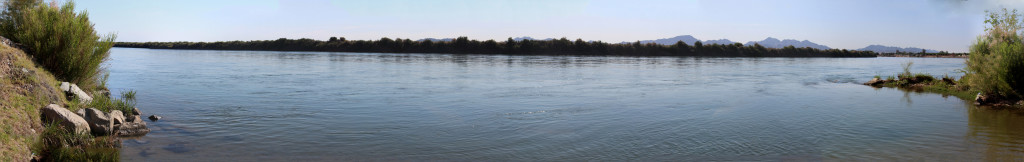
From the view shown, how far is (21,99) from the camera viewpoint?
720cm

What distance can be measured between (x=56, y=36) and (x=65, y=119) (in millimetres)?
3757

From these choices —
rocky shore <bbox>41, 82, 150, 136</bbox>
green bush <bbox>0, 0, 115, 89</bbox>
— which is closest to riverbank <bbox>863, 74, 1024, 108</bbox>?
rocky shore <bbox>41, 82, 150, 136</bbox>

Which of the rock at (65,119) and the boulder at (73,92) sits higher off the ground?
the boulder at (73,92)

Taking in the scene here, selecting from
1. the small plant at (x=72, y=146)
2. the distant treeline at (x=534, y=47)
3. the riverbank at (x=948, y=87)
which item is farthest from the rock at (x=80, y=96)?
the distant treeline at (x=534, y=47)

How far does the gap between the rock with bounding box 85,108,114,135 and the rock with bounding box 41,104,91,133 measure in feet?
0.51

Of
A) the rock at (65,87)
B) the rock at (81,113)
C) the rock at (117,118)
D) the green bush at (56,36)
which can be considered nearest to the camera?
the rock at (81,113)

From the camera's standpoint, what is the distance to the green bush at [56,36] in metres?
9.78

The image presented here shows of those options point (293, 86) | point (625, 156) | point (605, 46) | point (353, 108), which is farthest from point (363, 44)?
point (625, 156)

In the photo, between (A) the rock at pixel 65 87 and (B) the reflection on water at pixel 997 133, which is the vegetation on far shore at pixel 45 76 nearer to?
(A) the rock at pixel 65 87

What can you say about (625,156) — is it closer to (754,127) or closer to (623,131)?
(623,131)

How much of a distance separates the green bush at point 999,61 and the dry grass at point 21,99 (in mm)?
17818

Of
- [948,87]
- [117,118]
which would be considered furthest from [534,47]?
[117,118]

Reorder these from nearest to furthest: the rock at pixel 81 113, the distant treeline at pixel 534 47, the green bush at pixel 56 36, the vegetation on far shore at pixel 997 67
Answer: the rock at pixel 81 113
the green bush at pixel 56 36
the vegetation on far shore at pixel 997 67
the distant treeline at pixel 534 47

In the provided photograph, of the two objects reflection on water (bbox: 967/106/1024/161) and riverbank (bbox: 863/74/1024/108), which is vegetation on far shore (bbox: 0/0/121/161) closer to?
reflection on water (bbox: 967/106/1024/161)
